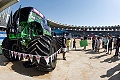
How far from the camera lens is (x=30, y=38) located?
799 centimetres

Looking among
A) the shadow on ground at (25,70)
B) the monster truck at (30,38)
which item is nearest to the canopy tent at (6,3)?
the monster truck at (30,38)

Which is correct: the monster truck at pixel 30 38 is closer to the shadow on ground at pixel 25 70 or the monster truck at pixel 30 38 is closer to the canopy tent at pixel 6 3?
the shadow on ground at pixel 25 70

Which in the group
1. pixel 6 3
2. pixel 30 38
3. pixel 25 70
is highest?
pixel 6 3

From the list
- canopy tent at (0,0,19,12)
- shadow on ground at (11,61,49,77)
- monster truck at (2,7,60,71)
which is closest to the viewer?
monster truck at (2,7,60,71)

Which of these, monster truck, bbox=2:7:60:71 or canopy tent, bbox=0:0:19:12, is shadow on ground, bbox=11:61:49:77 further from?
canopy tent, bbox=0:0:19:12

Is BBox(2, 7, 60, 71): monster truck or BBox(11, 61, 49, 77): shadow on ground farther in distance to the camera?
BBox(11, 61, 49, 77): shadow on ground

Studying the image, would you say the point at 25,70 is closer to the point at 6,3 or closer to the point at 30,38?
the point at 30,38

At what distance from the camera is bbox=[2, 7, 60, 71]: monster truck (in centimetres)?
655

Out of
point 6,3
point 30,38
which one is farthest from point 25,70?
point 6,3

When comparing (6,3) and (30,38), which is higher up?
(6,3)

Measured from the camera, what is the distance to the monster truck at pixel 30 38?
655 centimetres

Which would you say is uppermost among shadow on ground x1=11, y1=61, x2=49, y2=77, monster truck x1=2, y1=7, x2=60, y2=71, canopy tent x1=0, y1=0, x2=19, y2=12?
canopy tent x1=0, y1=0, x2=19, y2=12

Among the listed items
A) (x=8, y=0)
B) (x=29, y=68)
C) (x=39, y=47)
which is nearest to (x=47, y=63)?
(x=39, y=47)

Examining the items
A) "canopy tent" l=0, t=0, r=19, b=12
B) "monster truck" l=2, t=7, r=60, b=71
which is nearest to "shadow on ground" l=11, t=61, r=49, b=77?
"monster truck" l=2, t=7, r=60, b=71
